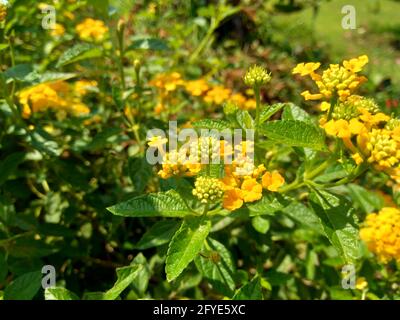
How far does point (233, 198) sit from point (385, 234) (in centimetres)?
62

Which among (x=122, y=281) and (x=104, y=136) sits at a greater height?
(x=104, y=136)

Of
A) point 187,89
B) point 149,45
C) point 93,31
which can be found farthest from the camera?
point 93,31

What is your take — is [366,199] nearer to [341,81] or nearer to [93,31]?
[341,81]

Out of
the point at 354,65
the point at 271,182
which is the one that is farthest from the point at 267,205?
the point at 354,65

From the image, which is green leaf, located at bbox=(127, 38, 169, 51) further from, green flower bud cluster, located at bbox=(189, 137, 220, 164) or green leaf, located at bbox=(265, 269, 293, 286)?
green leaf, located at bbox=(265, 269, 293, 286)

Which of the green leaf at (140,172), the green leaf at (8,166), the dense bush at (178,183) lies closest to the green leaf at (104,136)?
the dense bush at (178,183)

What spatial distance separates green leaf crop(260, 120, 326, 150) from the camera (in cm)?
98

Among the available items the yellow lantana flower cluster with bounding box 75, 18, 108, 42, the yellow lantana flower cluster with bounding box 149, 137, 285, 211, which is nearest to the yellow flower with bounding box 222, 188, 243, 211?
the yellow lantana flower cluster with bounding box 149, 137, 285, 211

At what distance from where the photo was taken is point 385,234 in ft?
4.50

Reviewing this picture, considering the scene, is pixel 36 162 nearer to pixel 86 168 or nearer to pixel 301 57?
pixel 86 168

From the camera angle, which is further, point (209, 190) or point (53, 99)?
point (53, 99)

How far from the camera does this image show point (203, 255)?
1.16m

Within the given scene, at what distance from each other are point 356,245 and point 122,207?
19.9 inches
